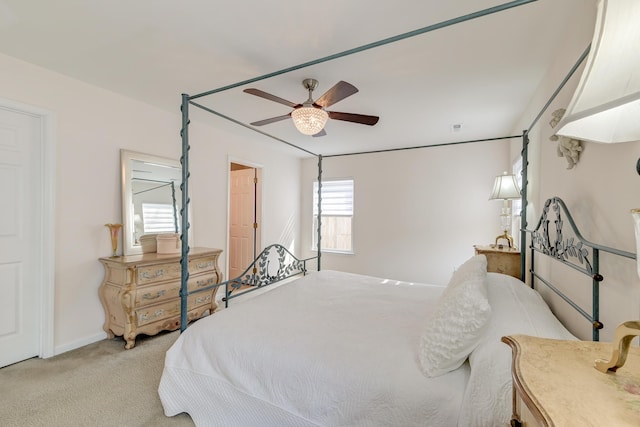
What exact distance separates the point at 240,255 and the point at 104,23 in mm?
3842

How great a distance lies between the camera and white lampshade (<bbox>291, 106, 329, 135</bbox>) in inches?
87.9

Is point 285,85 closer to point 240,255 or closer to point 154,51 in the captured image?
point 154,51

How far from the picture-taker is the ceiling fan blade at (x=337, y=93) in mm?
1932

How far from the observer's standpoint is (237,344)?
1.50 m

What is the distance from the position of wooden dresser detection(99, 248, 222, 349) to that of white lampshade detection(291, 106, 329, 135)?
191 centimetres

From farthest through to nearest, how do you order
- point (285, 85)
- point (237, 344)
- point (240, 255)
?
point (240, 255) < point (285, 85) < point (237, 344)

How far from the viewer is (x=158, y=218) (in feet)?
10.7

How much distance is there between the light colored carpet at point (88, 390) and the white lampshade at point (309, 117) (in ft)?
7.30

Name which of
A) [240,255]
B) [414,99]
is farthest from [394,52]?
[240,255]

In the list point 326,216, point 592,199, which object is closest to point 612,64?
point 592,199

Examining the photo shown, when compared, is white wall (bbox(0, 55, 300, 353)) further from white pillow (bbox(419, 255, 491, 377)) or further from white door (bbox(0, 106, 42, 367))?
white pillow (bbox(419, 255, 491, 377))

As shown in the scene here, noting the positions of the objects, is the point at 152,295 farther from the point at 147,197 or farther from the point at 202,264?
the point at 147,197

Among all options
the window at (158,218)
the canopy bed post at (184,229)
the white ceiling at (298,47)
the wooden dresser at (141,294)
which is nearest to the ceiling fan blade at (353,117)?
the white ceiling at (298,47)

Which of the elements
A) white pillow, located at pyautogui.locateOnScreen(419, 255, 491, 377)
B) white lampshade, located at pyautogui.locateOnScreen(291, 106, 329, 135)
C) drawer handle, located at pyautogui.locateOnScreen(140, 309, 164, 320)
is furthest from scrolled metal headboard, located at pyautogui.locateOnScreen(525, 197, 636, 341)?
drawer handle, located at pyautogui.locateOnScreen(140, 309, 164, 320)
